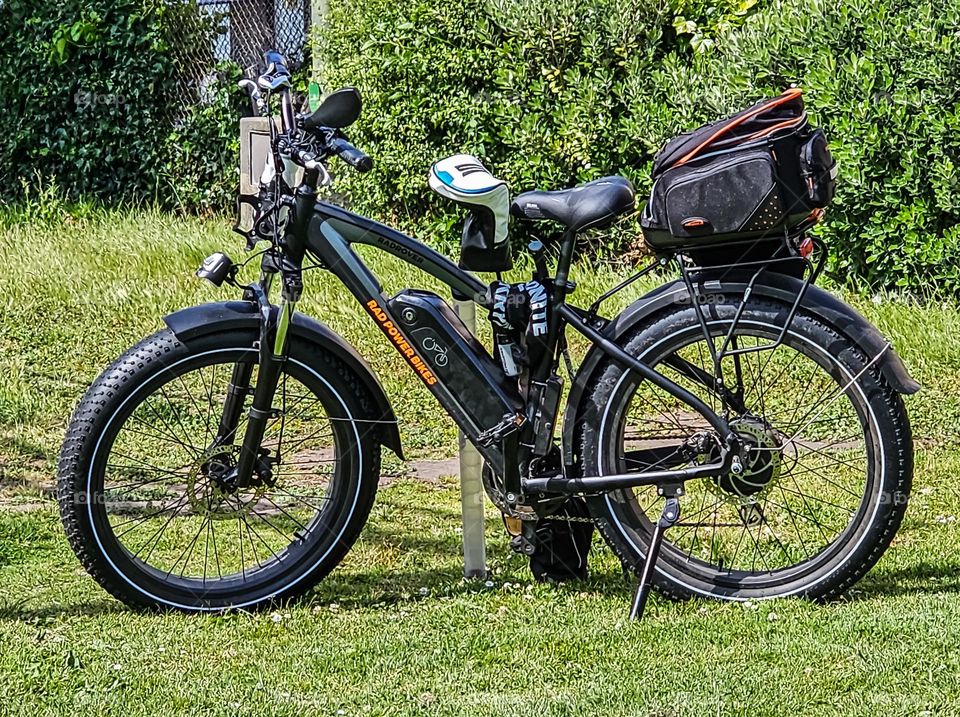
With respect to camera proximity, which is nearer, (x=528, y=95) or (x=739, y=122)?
(x=739, y=122)

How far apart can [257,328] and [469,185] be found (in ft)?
2.35

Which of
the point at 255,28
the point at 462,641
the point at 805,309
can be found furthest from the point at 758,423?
the point at 255,28

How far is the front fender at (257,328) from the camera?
391cm

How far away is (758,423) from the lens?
3967 millimetres

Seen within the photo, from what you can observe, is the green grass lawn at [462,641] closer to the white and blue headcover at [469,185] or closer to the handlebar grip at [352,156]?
the white and blue headcover at [469,185]

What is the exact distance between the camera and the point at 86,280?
8.23 m

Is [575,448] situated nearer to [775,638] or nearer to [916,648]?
[775,638]

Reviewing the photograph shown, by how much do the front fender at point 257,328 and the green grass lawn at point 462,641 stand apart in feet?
1.87

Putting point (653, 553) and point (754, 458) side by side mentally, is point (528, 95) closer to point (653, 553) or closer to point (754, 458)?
point (754, 458)

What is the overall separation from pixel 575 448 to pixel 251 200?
1.15 meters

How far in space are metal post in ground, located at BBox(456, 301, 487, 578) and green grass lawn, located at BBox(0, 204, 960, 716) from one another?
0.29 ft

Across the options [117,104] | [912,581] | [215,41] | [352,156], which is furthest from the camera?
[215,41]

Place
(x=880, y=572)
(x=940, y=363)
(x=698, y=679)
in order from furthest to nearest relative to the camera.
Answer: (x=940, y=363) → (x=880, y=572) → (x=698, y=679)

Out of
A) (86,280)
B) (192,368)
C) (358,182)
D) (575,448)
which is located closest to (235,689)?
(192,368)
